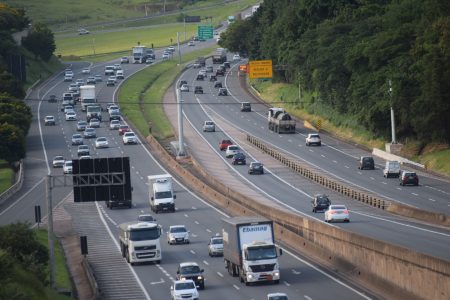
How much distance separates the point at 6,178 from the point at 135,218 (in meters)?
29.2

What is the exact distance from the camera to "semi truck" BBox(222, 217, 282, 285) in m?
60.7

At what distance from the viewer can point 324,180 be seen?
106500 millimetres

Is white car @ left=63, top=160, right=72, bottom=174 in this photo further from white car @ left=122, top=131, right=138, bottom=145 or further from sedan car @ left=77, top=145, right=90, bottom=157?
white car @ left=122, top=131, right=138, bottom=145

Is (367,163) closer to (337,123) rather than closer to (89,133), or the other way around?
(337,123)

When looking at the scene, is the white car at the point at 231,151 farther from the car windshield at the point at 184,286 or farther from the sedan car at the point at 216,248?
the car windshield at the point at 184,286

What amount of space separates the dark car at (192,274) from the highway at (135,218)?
1.54 feet

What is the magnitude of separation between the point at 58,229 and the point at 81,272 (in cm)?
2093

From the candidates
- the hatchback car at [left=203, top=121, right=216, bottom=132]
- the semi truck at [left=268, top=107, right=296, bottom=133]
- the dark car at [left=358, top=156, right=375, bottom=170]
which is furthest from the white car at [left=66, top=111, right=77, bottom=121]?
the dark car at [left=358, top=156, right=375, bottom=170]

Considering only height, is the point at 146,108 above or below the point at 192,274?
below

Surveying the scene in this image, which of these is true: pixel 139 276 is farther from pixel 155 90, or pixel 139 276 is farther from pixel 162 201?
pixel 155 90

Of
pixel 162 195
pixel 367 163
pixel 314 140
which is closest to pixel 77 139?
pixel 314 140

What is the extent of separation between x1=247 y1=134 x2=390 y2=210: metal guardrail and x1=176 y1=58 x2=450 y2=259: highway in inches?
29.5

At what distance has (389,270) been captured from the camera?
55.9 meters

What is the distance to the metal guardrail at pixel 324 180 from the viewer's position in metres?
93.5
